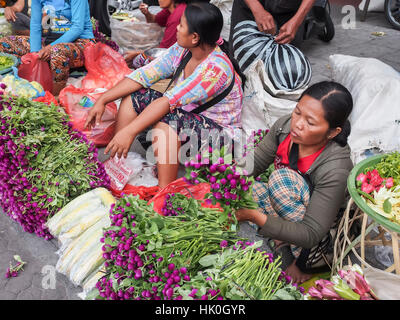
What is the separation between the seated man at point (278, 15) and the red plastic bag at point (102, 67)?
114cm

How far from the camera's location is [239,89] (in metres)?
2.47

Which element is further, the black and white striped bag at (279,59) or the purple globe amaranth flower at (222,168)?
the black and white striped bag at (279,59)

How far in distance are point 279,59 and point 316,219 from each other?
1481 mm

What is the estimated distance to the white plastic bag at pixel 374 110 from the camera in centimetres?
219

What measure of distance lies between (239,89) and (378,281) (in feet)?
4.86

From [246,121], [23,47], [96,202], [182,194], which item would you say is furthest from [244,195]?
[23,47]

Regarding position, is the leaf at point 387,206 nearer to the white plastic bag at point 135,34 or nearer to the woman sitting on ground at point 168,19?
the woman sitting on ground at point 168,19

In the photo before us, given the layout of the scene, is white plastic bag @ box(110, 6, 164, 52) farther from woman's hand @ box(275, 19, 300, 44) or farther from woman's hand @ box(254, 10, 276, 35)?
woman's hand @ box(275, 19, 300, 44)

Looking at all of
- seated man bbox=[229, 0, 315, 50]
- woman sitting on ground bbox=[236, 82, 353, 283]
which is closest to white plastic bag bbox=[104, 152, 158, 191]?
woman sitting on ground bbox=[236, 82, 353, 283]

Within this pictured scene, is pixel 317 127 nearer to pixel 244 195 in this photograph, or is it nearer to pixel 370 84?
pixel 244 195

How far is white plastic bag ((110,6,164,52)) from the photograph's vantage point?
4180mm

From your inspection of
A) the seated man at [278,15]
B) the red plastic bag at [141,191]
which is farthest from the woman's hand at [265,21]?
the red plastic bag at [141,191]

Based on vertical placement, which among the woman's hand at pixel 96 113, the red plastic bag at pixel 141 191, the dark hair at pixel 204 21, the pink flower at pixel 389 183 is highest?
the dark hair at pixel 204 21

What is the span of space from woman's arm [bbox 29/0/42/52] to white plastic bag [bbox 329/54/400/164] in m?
2.65
